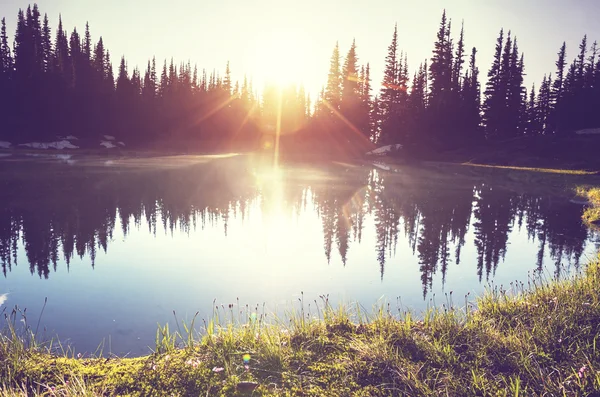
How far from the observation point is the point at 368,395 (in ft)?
13.3

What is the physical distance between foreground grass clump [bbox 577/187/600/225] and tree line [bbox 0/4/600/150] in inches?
1081

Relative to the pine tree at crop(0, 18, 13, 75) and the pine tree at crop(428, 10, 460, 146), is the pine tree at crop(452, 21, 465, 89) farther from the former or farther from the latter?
the pine tree at crop(0, 18, 13, 75)

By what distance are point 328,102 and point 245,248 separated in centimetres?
6192

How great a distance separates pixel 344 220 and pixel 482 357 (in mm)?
12108

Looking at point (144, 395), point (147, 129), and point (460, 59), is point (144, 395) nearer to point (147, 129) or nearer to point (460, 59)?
point (460, 59)

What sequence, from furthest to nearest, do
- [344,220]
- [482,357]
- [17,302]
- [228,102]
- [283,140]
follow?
[228,102], [283,140], [344,220], [17,302], [482,357]

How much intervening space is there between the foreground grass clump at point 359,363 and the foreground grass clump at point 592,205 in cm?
1247

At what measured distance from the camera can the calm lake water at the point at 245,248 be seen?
26.7 ft

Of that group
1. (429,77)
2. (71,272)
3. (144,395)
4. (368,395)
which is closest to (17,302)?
(71,272)

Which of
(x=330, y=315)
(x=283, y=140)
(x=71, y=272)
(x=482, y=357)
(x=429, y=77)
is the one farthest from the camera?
(x=283, y=140)

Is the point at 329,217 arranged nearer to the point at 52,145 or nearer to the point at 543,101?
the point at 52,145

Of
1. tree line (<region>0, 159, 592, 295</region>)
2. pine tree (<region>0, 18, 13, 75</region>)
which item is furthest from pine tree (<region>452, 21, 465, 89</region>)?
Result: pine tree (<region>0, 18, 13, 75</region>)

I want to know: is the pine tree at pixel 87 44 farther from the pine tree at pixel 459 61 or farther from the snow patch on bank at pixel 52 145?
the pine tree at pixel 459 61

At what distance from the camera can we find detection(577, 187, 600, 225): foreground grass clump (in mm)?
16006
